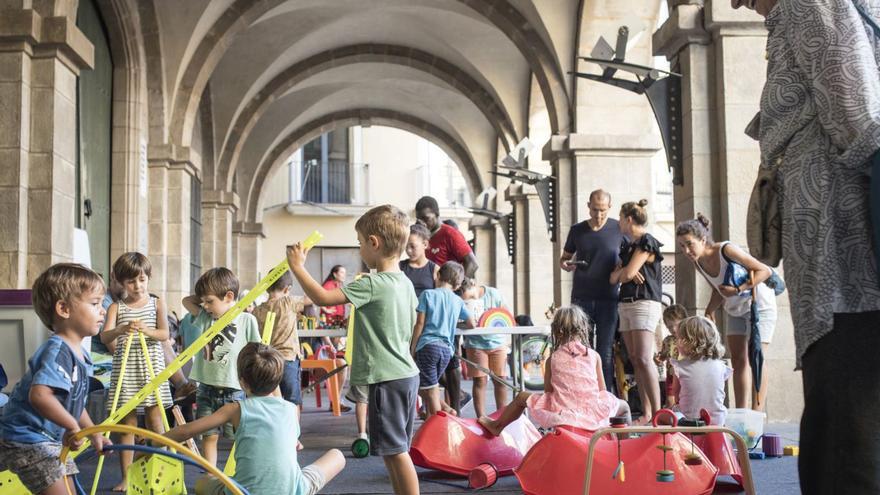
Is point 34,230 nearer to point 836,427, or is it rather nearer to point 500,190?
point 836,427

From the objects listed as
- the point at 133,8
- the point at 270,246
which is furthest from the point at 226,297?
the point at 270,246

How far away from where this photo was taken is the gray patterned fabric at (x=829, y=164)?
1.95m

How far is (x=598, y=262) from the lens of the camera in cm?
650

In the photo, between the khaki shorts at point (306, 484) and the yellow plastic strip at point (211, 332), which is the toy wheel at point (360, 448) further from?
the yellow plastic strip at point (211, 332)

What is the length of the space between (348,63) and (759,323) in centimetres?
1372

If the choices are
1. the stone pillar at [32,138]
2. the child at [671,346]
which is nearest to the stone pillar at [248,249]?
the stone pillar at [32,138]

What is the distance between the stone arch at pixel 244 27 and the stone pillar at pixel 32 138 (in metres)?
5.73

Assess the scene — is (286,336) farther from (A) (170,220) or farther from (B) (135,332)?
(A) (170,220)

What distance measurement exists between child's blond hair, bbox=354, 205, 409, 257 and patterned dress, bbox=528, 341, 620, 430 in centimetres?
132

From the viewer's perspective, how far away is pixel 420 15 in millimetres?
16391

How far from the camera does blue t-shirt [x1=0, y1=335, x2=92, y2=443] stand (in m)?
2.62

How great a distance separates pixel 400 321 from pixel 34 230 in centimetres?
468

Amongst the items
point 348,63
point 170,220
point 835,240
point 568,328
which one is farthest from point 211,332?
point 348,63

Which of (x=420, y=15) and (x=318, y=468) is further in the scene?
(x=420, y=15)
